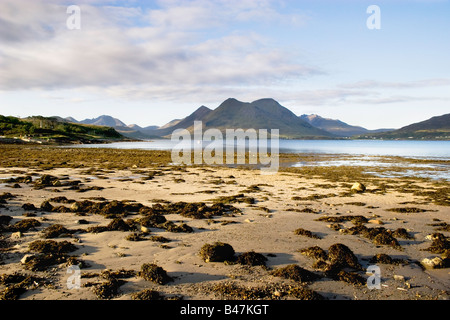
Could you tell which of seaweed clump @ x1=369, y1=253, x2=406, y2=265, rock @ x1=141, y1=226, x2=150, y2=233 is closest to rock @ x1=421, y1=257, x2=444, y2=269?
seaweed clump @ x1=369, y1=253, x2=406, y2=265

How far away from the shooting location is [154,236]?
35.3 ft

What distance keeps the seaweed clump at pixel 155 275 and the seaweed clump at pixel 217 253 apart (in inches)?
58.5

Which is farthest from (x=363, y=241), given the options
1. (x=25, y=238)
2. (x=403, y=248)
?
(x=25, y=238)

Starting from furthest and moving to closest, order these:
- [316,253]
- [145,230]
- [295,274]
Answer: [145,230], [316,253], [295,274]

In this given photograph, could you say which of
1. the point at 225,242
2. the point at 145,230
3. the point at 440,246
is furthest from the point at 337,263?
the point at 145,230

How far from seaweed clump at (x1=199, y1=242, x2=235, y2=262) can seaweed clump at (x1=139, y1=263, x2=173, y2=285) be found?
58.5 inches

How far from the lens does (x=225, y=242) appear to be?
1067cm

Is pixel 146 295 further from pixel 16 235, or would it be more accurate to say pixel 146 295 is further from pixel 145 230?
pixel 16 235

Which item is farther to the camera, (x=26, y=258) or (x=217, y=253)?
(x=217, y=253)

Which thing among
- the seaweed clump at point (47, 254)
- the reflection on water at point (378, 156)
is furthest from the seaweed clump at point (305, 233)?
the reflection on water at point (378, 156)

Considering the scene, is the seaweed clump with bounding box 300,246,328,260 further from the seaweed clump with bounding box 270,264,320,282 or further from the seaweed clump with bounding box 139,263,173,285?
the seaweed clump with bounding box 139,263,173,285

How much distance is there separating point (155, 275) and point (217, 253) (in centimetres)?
205

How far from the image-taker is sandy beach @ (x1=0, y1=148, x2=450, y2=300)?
281 inches
